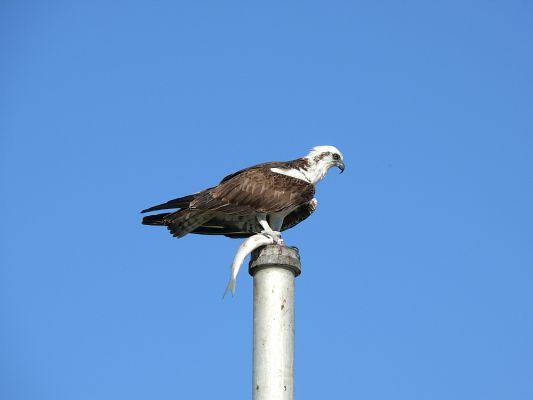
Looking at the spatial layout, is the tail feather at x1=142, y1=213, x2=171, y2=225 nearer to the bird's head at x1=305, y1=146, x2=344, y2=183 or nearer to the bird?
the bird

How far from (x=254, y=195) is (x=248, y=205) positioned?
0.61ft

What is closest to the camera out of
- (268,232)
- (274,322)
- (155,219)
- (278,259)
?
(274,322)

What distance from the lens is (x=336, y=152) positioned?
13.3 m

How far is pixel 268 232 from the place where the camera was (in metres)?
11.3

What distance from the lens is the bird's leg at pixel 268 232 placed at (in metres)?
11.1

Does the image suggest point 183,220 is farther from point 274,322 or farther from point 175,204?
point 274,322

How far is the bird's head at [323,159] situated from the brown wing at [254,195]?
764mm

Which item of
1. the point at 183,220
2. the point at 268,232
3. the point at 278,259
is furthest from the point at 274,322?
the point at 183,220

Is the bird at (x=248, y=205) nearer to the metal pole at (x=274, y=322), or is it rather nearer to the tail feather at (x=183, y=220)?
the tail feather at (x=183, y=220)

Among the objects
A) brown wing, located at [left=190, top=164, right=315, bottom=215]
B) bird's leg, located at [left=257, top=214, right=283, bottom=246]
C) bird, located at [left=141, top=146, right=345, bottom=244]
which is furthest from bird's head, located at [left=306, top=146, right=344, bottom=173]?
bird's leg, located at [left=257, top=214, right=283, bottom=246]

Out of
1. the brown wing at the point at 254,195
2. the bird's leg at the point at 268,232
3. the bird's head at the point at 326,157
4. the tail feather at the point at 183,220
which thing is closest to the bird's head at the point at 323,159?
the bird's head at the point at 326,157

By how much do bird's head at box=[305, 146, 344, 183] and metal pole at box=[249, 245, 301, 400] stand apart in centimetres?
329

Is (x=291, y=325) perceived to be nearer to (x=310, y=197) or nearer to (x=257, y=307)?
(x=257, y=307)

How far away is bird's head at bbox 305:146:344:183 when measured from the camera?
1320cm
